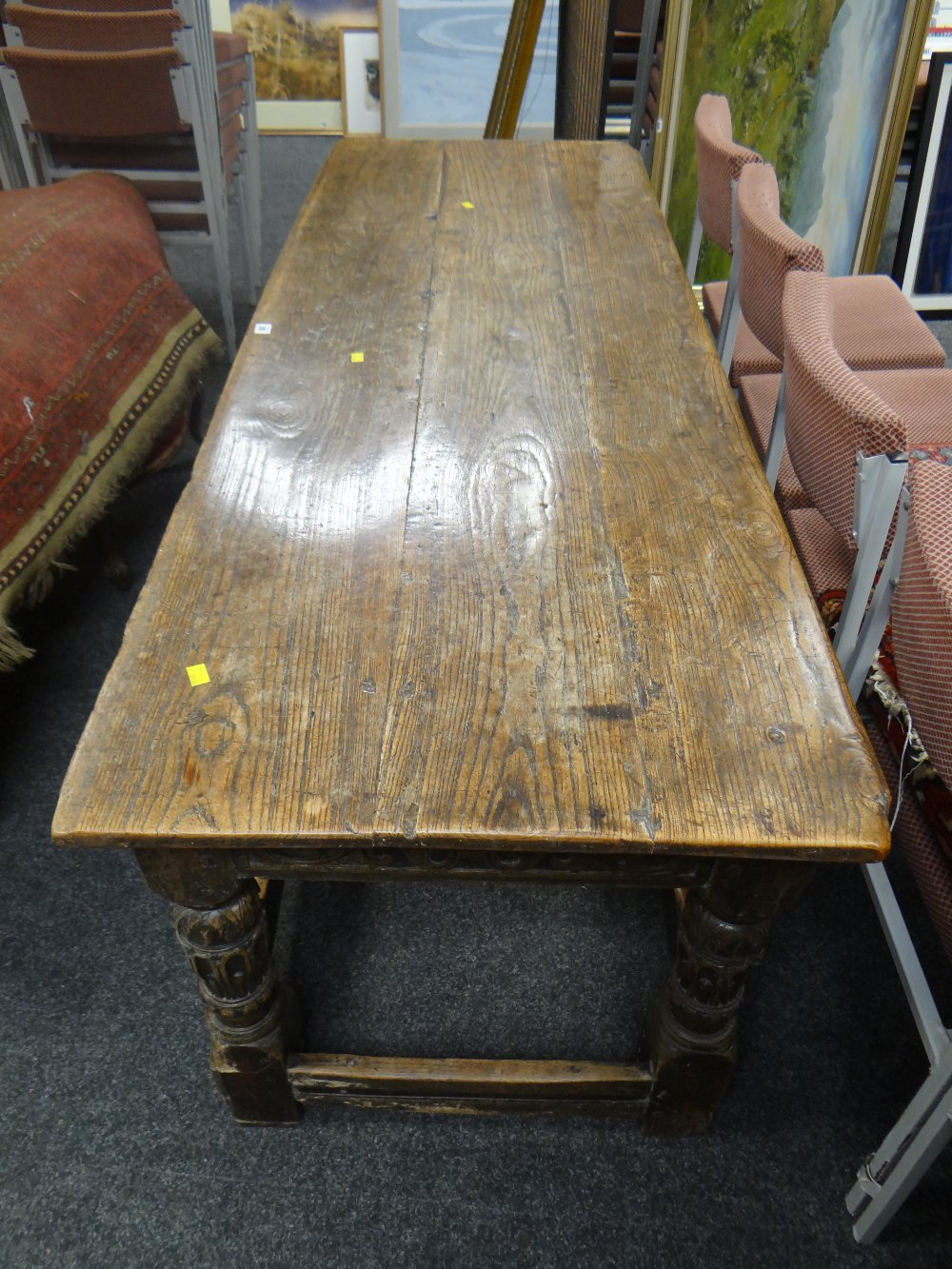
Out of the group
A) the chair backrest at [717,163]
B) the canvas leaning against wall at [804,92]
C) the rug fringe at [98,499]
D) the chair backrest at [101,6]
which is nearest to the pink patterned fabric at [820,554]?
the chair backrest at [717,163]

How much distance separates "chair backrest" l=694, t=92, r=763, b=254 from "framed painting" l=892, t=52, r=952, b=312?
44.2 inches

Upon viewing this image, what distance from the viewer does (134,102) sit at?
2387 mm

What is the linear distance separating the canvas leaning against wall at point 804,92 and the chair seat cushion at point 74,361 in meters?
1.49

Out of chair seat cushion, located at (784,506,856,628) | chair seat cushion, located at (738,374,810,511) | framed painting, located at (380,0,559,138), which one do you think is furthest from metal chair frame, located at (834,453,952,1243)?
framed painting, located at (380,0,559,138)

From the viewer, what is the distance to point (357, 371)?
1.34 m

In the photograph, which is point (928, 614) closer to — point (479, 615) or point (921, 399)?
point (479, 615)

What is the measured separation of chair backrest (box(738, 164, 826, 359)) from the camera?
51.0 inches

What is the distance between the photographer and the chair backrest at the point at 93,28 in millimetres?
2285

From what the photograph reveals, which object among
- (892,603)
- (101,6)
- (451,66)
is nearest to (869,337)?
(892,603)

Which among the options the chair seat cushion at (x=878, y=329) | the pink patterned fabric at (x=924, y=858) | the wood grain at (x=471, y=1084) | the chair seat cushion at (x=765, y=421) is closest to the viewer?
the pink patterned fabric at (x=924, y=858)

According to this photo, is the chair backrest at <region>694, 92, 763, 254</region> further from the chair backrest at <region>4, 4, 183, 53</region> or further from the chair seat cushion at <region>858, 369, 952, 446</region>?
the chair backrest at <region>4, 4, 183, 53</region>

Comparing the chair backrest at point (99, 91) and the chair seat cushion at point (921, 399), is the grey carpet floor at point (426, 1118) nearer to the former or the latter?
the chair seat cushion at point (921, 399)

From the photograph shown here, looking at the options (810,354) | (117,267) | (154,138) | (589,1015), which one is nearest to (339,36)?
(154,138)

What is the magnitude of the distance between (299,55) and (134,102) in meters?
2.19
